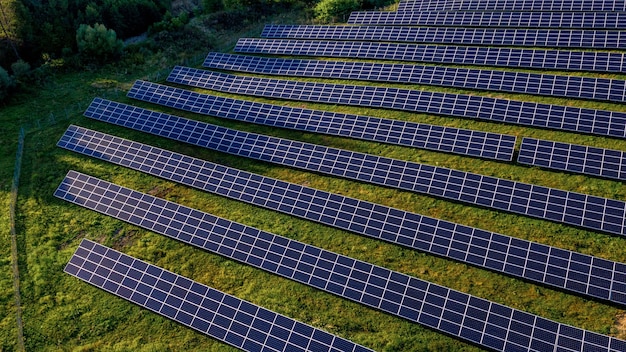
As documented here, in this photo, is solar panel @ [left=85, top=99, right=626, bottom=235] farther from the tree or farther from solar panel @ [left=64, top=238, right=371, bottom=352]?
the tree

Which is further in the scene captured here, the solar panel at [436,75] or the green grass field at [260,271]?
the solar panel at [436,75]

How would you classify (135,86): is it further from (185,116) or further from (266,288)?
(266,288)

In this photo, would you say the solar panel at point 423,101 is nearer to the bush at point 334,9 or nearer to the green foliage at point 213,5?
the bush at point 334,9

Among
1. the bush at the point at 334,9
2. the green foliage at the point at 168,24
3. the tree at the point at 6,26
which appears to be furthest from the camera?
the green foliage at the point at 168,24

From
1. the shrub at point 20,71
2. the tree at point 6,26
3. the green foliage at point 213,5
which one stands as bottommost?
the green foliage at point 213,5

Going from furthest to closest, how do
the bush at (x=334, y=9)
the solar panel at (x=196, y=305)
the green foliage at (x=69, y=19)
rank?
1. the bush at (x=334, y=9)
2. the green foliage at (x=69, y=19)
3. the solar panel at (x=196, y=305)

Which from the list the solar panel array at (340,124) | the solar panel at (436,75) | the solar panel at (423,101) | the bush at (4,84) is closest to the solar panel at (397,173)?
the solar panel array at (340,124)

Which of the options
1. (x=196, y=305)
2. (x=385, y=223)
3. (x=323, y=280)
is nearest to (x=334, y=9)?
(x=385, y=223)
